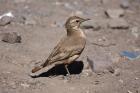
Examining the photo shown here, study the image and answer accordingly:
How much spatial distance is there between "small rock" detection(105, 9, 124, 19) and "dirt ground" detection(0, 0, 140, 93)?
0.12 m

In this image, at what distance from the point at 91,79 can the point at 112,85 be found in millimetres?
497

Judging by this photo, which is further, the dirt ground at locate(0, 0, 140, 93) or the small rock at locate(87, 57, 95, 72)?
the small rock at locate(87, 57, 95, 72)

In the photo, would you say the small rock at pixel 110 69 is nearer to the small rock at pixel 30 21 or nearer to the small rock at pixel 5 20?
the small rock at pixel 30 21

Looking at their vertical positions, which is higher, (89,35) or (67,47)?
(67,47)

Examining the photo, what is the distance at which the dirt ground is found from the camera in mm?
9727

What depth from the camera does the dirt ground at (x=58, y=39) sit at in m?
9.73

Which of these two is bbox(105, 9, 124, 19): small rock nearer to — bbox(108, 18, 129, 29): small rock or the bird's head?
bbox(108, 18, 129, 29): small rock

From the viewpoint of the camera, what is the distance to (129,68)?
35.4 ft

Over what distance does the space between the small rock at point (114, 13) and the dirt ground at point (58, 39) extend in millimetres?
122

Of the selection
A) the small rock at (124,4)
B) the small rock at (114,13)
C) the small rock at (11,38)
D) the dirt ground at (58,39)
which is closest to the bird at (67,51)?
the dirt ground at (58,39)

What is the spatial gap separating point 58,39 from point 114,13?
8.76ft

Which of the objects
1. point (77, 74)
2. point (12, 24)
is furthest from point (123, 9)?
point (77, 74)

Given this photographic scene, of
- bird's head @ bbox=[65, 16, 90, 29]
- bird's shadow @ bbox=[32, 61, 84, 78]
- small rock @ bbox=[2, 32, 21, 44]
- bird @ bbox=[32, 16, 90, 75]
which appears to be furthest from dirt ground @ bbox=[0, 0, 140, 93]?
bird's head @ bbox=[65, 16, 90, 29]

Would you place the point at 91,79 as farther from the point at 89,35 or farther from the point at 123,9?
the point at 123,9
